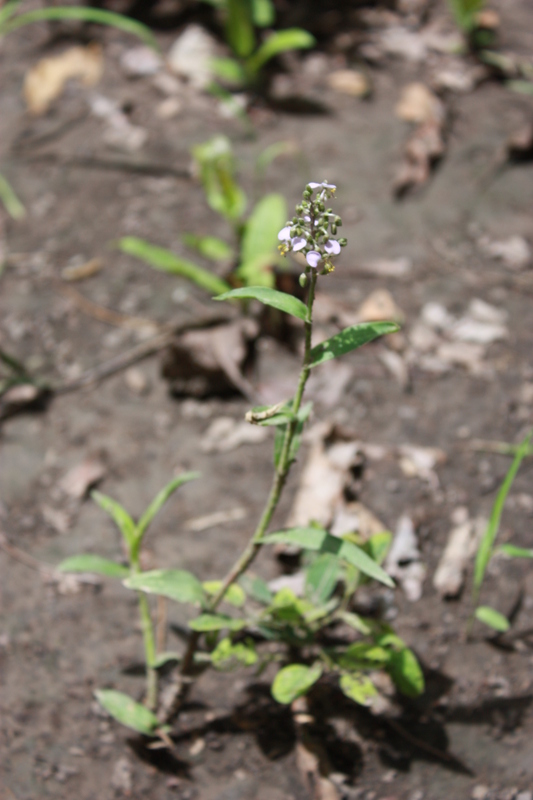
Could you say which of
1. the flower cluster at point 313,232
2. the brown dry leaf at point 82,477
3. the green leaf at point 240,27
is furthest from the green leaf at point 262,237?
the flower cluster at point 313,232

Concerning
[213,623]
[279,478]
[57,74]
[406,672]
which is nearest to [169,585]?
[213,623]

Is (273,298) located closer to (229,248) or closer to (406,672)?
(406,672)

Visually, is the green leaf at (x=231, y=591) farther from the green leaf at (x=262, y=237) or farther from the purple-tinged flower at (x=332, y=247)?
the green leaf at (x=262, y=237)

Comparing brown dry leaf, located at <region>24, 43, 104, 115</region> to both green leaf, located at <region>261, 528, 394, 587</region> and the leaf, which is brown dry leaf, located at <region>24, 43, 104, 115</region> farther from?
the leaf

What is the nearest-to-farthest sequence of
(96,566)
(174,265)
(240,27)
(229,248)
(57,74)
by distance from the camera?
(96,566) → (174,265) → (229,248) → (240,27) → (57,74)

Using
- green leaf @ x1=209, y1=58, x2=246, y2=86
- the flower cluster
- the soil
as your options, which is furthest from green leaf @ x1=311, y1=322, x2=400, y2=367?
green leaf @ x1=209, y1=58, x2=246, y2=86

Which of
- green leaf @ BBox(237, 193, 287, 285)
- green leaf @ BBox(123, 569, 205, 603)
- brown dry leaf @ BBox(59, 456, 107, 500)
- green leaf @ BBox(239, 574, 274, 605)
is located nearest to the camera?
green leaf @ BBox(123, 569, 205, 603)
